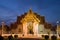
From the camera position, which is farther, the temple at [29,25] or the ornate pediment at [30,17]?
the temple at [29,25]

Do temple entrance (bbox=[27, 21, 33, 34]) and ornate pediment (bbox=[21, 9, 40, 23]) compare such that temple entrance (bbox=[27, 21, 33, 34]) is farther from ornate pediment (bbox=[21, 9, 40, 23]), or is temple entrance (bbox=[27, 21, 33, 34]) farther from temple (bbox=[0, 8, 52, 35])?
ornate pediment (bbox=[21, 9, 40, 23])

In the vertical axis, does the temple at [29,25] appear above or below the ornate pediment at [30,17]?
below

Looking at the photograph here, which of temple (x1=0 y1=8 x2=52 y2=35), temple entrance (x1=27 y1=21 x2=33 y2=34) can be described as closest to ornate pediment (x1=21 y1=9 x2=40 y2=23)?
temple (x1=0 y1=8 x2=52 y2=35)

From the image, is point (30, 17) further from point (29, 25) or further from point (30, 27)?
point (30, 27)

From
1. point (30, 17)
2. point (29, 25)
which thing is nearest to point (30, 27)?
point (29, 25)

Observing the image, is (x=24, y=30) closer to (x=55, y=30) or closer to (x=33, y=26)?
(x=33, y=26)

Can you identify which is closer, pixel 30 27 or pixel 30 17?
pixel 30 17

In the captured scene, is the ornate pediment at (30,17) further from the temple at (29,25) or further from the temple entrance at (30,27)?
the temple entrance at (30,27)

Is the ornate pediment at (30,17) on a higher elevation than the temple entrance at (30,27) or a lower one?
higher

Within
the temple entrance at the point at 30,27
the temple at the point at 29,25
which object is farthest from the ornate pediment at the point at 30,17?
the temple entrance at the point at 30,27

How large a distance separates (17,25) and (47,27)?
671cm

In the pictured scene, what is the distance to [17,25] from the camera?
51.2 meters

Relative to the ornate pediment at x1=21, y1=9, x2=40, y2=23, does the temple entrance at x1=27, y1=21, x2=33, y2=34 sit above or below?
below

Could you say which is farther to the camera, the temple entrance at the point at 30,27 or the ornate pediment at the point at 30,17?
the temple entrance at the point at 30,27
